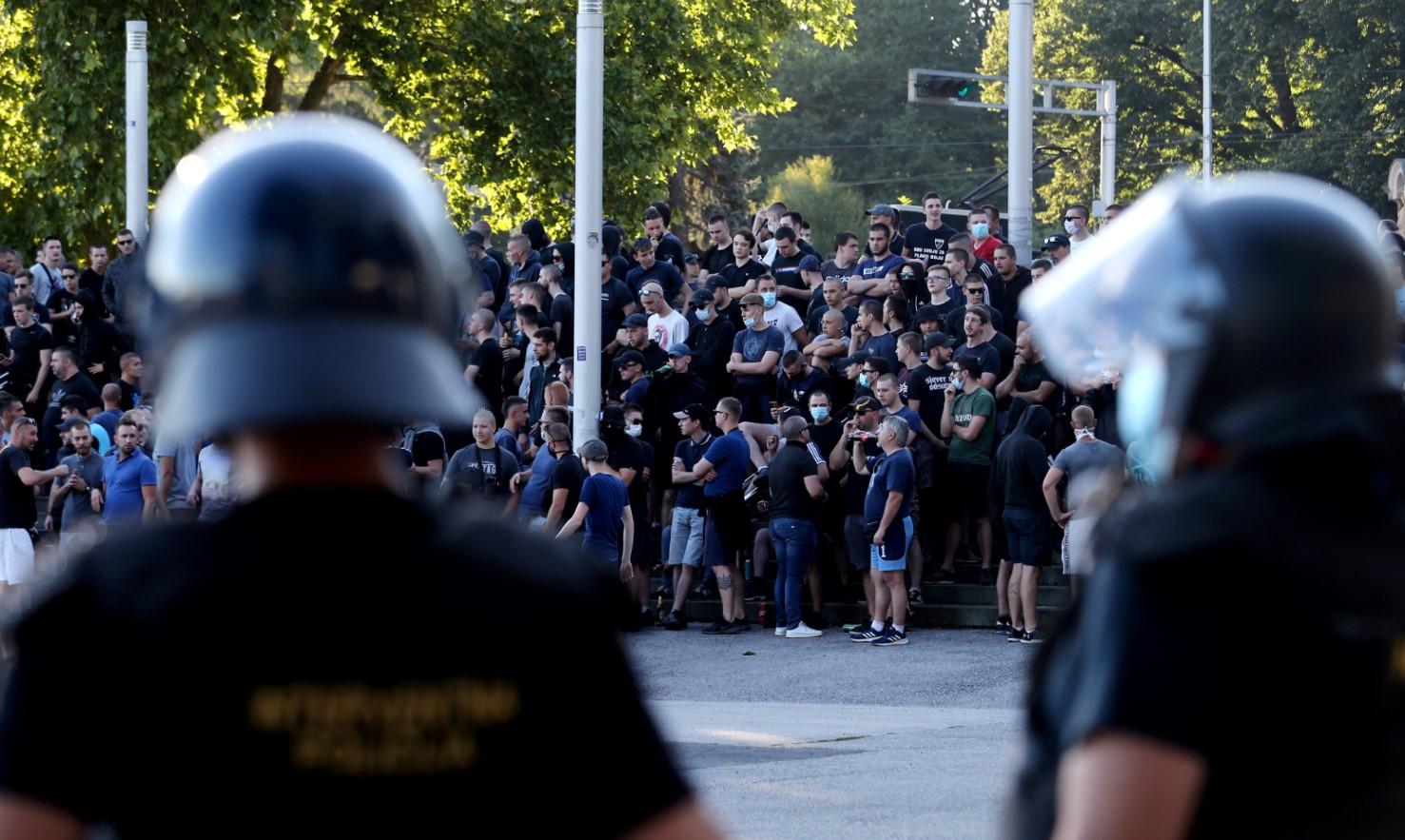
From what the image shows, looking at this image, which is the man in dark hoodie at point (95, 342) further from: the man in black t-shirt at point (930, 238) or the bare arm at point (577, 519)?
the man in black t-shirt at point (930, 238)

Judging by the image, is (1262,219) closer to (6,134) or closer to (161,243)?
(161,243)

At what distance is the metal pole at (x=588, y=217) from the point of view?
15.5 metres

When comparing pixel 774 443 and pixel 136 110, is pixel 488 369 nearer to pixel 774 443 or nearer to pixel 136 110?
pixel 774 443

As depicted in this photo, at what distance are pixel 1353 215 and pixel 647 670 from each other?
40.3 ft

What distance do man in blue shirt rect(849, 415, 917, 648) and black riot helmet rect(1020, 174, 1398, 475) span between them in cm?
1235

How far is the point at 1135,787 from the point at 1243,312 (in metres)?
0.49

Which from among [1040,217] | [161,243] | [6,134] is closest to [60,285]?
[6,134]

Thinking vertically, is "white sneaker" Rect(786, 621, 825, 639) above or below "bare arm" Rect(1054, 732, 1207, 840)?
below

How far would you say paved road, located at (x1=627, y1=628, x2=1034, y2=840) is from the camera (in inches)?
339

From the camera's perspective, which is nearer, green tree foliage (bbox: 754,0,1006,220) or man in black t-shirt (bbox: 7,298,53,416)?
man in black t-shirt (bbox: 7,298,53,416)

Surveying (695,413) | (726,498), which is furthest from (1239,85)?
(726,498)

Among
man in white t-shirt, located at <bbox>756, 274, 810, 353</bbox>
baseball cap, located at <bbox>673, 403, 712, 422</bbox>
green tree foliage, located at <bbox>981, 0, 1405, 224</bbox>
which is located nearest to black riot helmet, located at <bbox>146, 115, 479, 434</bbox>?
baseball cap, located at <bbox>673, 403, 712, 422</bbox>

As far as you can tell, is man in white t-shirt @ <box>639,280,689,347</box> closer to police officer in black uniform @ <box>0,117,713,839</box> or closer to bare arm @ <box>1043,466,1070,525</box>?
bare arm @ <box>1043,466,1070,525</box>

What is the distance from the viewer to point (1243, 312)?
6.55 ft
